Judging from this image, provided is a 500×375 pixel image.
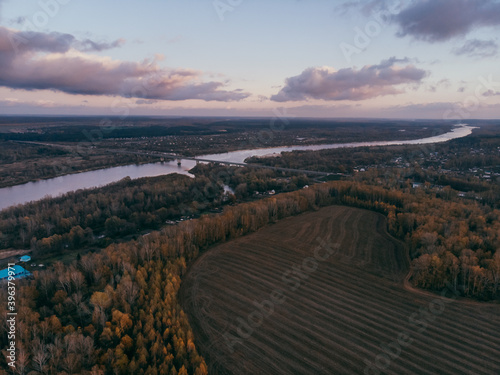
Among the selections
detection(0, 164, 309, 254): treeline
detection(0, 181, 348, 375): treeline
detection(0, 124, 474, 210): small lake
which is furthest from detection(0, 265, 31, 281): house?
detection(0, 124, 474, 210): small lake

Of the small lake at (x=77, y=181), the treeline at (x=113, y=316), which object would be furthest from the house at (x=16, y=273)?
the small lake at (x=77, y=181)

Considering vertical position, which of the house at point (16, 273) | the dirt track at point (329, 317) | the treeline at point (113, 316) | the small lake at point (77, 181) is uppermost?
the small lake at point (77, 181)

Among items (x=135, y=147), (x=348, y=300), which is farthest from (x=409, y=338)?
(x=135, y=147)

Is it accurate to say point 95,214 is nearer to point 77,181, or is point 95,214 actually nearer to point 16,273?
point 16,273

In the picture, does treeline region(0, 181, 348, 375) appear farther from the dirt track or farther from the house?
the house

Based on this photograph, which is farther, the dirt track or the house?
the house

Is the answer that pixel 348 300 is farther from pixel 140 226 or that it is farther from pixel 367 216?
pixel 140 226

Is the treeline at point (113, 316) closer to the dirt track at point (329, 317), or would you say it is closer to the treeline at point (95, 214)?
the dirt track at point (329, 317)

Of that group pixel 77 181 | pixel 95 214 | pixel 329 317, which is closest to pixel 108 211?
pixel 95 214
